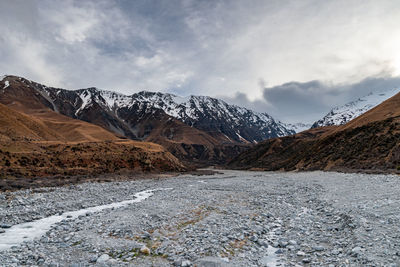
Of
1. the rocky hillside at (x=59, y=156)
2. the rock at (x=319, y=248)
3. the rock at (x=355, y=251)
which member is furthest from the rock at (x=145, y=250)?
the rocky hillside at (x=59, y=156)

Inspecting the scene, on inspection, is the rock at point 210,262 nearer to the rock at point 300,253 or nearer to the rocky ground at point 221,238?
the rocky ground at point 221,238

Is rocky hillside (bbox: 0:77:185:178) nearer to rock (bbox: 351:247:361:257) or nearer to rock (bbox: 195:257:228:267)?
rock (bbox: 195:257:228:267)

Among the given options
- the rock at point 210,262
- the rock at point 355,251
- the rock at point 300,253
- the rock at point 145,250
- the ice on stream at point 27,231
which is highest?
the rock at point 355,251

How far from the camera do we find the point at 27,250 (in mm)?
10773

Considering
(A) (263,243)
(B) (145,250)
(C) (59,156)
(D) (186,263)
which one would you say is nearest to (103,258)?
(B) (145,250)

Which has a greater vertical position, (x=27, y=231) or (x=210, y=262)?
(x=210, y=262)

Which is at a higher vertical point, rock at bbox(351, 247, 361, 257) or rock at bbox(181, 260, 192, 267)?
rock at bbox(351, 247, 361, 257)

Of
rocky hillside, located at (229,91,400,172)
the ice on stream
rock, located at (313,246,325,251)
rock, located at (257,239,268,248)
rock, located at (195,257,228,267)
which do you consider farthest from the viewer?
rocky hillside, located at (229,91,400,172)

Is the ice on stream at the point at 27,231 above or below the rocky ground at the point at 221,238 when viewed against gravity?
below

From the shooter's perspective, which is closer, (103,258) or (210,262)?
(210,262)

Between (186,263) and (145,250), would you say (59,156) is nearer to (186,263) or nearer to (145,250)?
(145,250)

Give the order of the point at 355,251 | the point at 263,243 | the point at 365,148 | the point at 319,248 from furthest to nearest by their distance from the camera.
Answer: the point at 365,148 < the point at 263,243 < the point at 319,248 < the point at 355,251

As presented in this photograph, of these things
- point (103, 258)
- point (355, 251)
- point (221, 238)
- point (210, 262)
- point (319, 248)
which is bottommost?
point (103, 258)

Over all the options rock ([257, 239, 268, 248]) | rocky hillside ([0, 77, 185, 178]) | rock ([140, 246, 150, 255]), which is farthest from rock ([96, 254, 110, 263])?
rocky hillside ([0, 77, 185, 178])
